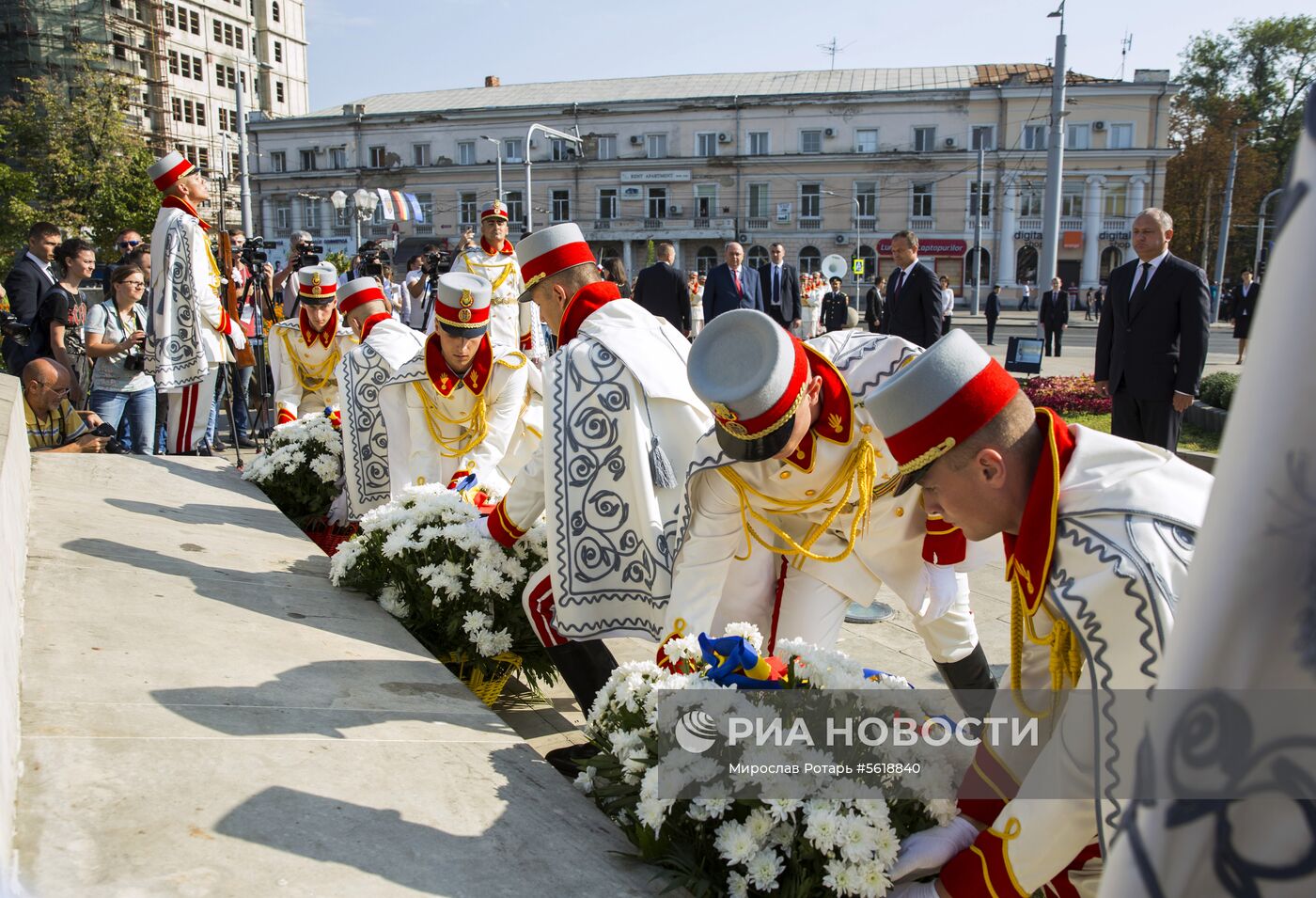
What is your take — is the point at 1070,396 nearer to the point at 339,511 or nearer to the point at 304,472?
the point at 339,511

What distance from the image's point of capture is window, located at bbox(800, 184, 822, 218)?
55.0m

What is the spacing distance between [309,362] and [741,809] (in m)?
6.71

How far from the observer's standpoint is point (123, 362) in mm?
7652

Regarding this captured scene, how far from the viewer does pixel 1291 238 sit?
773mm

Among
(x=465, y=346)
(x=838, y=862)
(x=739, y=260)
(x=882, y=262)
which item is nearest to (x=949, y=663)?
(x=838, y=862)

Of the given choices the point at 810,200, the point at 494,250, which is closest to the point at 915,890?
the point at 494,250

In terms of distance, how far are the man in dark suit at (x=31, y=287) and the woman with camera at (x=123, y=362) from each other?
1.57ft

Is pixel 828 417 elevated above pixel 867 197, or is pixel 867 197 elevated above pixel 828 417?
pixel 867 197

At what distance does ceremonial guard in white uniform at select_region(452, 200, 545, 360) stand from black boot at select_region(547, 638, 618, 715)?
496 cm

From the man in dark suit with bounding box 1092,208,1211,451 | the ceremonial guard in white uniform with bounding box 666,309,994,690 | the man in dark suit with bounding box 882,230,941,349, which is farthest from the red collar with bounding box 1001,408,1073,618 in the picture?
the man in dark suit with bounding box 882,230,941,349

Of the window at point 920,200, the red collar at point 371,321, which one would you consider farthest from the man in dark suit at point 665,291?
the window at point 920,200

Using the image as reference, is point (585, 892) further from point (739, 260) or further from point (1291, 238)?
point (739, 260)

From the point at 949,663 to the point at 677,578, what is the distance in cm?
119

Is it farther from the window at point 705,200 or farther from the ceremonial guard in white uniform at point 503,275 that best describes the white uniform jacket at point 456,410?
the window at point 705,200
